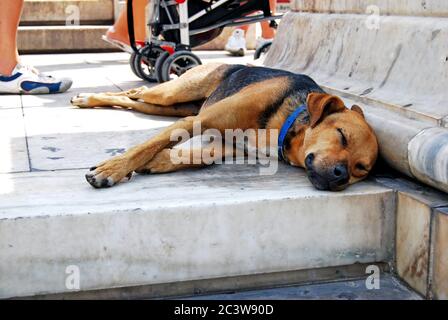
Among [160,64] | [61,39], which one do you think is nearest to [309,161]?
[160,64]

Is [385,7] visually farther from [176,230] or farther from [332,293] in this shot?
[176,230]

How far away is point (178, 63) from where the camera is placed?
5.75 metres

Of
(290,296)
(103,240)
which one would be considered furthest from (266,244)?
(103,240)

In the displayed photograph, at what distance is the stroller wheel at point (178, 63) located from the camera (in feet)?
18.5

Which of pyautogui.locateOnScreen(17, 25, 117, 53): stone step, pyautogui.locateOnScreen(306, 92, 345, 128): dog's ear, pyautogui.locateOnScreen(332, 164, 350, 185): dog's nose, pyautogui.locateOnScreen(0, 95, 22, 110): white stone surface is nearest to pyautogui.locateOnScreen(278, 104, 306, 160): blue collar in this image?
pyautogui.locateOnScreen(306, 92, 345, 128): dog's ear

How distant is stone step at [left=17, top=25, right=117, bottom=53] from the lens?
9461mm

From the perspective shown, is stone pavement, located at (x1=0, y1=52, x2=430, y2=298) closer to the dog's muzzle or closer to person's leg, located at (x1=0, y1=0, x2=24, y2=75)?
the dog's muzzle

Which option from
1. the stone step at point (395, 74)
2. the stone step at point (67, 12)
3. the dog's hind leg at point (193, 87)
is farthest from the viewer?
the stone step at point (67, 12)

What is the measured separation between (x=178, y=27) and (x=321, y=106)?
10.0ft

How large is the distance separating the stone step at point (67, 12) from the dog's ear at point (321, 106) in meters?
8.00

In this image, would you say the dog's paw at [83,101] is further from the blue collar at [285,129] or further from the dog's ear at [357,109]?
the dog's ear at [357,109]

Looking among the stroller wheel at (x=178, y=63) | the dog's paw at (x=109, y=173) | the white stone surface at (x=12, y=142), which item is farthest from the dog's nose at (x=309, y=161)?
the stroller wheel at (x=178, y=63)

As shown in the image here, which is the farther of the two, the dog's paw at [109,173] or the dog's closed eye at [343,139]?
the dog's closed eye at [343,139]

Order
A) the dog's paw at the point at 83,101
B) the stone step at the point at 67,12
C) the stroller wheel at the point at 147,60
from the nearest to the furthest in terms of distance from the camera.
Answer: the dog's paw at the point at 83,101 → the stroller wheel at the point at 147,60 → the stone step at the point at 67,12
